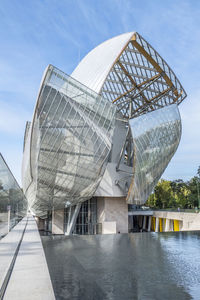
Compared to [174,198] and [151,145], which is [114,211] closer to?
[151,145]

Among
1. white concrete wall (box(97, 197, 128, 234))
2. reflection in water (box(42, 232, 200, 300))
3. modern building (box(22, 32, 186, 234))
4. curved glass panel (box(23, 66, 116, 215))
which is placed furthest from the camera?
white concrete wall (box(97, 197, 128, 234))

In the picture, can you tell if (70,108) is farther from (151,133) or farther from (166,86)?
(166,86)

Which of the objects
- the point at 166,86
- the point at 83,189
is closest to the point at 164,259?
the point at 83,189

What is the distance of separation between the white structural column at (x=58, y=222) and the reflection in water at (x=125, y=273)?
24.0m

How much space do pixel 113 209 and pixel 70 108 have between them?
19.3m

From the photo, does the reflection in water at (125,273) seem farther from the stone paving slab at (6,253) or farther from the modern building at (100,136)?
the modern building at (100,136)

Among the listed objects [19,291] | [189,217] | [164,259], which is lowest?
[189,217]

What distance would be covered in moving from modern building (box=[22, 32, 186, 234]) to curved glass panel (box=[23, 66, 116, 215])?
0.06m

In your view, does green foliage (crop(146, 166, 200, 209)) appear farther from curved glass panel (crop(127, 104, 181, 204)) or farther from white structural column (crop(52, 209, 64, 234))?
white structural column (crop(52, 209, 64, 234))

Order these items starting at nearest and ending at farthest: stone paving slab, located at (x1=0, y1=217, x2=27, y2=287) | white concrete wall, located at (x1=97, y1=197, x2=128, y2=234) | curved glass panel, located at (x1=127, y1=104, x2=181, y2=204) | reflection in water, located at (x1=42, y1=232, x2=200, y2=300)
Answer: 1. stone paving slab, located at (x1=0, y1=217, x2=27, y2=287)
2. reflection in water, located at (x1=42, y1=232, x2=200, y2=300)
3. curved glass panel, located at (x1=127, y1=104, x2=181, y2=204)
4. white concrete wall, located at (x1=97, y1=197, x2=128, y2=234)

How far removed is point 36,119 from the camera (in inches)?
571

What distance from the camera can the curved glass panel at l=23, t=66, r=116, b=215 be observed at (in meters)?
14.7

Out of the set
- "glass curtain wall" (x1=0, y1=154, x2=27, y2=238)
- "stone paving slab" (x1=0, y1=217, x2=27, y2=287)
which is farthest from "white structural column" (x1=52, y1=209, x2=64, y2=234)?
"stone paving slab" (x1=0, y1=217, x2=27, y2=287)

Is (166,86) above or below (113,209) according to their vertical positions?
above
